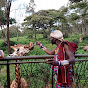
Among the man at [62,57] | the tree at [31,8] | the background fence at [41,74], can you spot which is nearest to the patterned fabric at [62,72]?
the man at [62,57]

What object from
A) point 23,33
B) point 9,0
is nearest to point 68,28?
point 23,33

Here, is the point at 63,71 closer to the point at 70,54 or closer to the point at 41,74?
the point at 70,54

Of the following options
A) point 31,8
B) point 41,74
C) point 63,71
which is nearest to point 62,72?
point 63,71

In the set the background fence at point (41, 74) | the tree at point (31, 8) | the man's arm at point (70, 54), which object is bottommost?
the background fence at point (41, 74)

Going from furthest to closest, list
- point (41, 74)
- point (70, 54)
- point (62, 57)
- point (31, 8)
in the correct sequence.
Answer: point (31, 8) < point (41, 74) < point (62, 57) < point (70, 54)

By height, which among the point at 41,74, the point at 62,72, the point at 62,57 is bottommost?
the point at 41,74

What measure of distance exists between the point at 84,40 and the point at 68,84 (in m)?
15.0

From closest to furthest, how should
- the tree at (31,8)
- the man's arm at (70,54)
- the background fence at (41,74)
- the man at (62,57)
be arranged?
the man's arm at (70,54) → the man at (62,57) → the background fence at (41,74) → the tree at (31,8)

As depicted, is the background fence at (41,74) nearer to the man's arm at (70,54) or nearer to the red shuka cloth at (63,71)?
the red shuka cloth at (63,71)

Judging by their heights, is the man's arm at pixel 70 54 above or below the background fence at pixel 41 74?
above

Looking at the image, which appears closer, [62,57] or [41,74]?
[62,57]

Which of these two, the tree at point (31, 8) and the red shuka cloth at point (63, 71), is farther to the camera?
the tree at point (31, 8)

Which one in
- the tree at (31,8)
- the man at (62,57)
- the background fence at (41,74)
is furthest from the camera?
the tree at (31,8)

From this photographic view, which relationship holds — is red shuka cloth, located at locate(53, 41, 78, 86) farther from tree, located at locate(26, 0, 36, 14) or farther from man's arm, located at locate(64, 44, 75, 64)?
tree, located at locate(26, 0, 36, 14)
